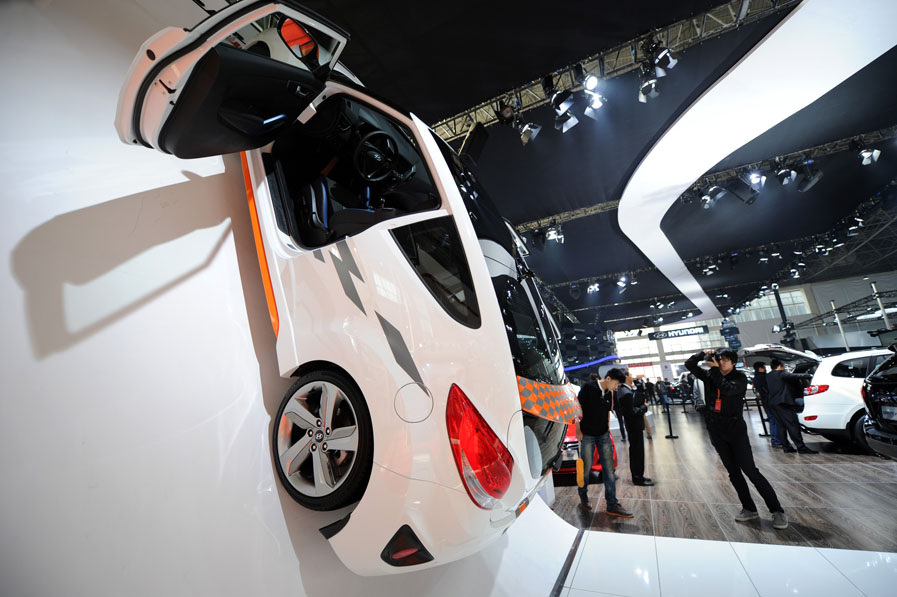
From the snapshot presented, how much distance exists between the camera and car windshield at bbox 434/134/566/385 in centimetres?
148

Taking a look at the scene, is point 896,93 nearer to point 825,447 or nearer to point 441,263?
point 825,447

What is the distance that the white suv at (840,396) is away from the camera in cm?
576

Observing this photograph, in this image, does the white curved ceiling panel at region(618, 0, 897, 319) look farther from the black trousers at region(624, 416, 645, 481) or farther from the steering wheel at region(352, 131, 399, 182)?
the steering wheel at region(352, 131, 399, 182)

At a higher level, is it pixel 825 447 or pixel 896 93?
pixel 896 93

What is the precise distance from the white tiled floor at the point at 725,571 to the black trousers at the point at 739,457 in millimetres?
635

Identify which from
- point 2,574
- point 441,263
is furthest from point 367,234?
point 2,574

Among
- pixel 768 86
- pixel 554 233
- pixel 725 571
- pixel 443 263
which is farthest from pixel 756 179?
pixel 443 263

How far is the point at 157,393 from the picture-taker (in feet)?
4.39

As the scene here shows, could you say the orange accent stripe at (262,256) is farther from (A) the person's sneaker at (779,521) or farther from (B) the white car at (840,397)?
(B) the white car at (840,397)

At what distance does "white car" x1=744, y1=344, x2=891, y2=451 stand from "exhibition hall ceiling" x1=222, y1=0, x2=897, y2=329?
3879 mm

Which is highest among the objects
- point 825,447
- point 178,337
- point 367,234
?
point 367,234

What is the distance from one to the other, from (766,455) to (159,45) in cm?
927

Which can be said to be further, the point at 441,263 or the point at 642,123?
the point at 642,123

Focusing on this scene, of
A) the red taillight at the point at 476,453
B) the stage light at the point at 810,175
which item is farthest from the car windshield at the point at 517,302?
the stage light at the point at 810,175
